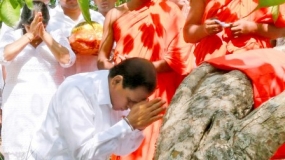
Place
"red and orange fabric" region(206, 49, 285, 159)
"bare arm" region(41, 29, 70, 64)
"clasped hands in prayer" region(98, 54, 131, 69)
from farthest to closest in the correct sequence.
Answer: "bare arm" region(41, 29, 70, 64) < "clasped hands in prayer" region(98, 54, 131, 69) < "red and orange fabric" region(206, 49, 285, 159)

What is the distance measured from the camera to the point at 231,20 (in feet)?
12.6

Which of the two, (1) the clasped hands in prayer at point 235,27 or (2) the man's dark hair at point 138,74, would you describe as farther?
(1) the clasped hands in prayer at point 235,27

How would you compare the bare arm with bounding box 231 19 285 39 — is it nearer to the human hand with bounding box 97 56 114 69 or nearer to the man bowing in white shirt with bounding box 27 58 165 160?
the man bowing in white shirt with bounding box 27 58 165 160

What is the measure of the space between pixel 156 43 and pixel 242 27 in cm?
87

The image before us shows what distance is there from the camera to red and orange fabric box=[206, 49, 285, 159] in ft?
8.52

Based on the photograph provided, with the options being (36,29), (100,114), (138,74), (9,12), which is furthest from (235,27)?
(36,29)

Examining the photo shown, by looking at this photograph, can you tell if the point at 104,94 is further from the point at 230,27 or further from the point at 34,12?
the point at 34,12

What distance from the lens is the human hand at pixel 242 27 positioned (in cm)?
372

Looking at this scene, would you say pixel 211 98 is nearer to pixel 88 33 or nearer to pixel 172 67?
pixel 172 67

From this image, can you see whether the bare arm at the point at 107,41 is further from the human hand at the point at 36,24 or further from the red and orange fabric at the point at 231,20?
the red and orange fabric at the point at 231,20

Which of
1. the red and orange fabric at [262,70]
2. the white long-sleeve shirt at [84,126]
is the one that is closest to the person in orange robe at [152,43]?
the white long-sleeve shirt at [84,126]

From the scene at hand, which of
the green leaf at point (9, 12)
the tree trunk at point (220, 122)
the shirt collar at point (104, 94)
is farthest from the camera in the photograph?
the shirt collar at point (104, 94)

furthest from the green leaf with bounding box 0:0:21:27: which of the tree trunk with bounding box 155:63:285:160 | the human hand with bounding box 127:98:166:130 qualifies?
the human hand with bounding box 127:98:166:130

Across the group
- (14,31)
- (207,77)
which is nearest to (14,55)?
(14,31)
